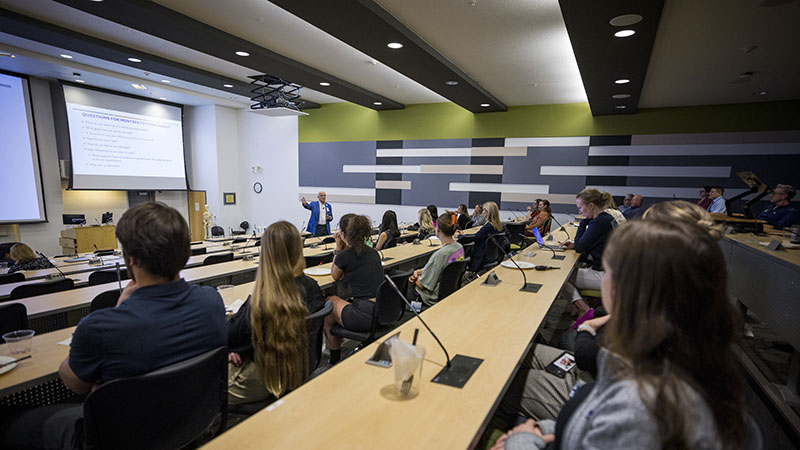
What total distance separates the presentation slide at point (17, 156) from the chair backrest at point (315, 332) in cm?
798

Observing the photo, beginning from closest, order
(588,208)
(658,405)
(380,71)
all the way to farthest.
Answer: (658,405)
(588,208)
(380,71)

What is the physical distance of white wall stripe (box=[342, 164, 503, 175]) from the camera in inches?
326

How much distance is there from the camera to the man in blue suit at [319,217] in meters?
7.81

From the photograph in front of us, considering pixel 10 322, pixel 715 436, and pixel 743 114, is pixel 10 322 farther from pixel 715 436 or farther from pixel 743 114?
pixel 743 114

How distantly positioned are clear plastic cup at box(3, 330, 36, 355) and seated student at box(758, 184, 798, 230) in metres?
7.64

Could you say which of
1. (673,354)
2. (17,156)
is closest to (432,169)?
(17,156)

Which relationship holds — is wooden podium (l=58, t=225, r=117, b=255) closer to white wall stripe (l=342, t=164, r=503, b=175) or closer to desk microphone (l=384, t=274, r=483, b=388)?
white wall stripe (l=342, t=164, r=503, b=175)

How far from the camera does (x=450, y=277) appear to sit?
10.3ft

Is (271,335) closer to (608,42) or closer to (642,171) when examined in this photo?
(608,42)

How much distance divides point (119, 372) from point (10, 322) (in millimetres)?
1652

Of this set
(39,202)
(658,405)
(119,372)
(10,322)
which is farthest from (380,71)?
(39,202)

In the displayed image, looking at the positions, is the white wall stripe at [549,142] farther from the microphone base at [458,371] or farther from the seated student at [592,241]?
the microphone base at [458,371]

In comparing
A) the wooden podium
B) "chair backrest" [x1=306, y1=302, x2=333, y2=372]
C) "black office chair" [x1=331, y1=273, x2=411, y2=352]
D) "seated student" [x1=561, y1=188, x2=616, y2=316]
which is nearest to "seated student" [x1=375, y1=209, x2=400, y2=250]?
"black office chair" [x1=331, y1=273, x2=411, y2=352]

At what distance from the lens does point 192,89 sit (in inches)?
330
